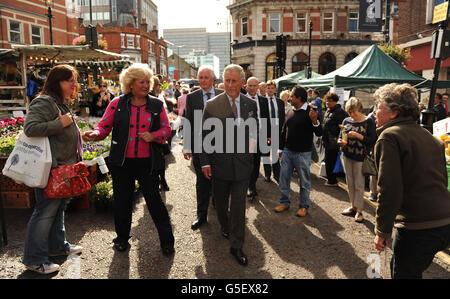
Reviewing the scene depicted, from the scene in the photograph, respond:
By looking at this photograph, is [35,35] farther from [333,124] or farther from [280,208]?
[280,208]

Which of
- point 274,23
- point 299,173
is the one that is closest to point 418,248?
point 299,173

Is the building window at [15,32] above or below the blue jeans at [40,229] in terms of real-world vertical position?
above

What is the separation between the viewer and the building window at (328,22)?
39375 mm

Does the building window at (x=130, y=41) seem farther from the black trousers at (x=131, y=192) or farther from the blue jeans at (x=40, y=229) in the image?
A: the blue jeans at (x=40, y=229)

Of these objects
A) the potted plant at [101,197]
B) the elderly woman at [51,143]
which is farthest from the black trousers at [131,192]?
the potted plant at [101,197]

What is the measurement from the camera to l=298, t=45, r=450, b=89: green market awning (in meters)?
8.62

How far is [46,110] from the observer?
3.26 metres

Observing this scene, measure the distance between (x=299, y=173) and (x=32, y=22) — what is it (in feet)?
95.0

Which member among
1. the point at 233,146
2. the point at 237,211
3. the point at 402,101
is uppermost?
the point at 402,101

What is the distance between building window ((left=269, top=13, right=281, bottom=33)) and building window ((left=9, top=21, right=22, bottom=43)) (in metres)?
26.5

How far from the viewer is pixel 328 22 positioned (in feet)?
130

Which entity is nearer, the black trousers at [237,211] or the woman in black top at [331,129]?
the black trousers at [237,211]

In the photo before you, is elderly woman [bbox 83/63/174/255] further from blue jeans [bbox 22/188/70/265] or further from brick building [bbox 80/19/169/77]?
brick building [bbox 80/19/169/77]

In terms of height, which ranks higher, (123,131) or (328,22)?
(328,22)
